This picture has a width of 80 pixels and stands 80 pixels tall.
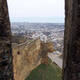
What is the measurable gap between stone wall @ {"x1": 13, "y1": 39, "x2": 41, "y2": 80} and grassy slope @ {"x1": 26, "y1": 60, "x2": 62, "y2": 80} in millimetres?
245

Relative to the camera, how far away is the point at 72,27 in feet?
7.24

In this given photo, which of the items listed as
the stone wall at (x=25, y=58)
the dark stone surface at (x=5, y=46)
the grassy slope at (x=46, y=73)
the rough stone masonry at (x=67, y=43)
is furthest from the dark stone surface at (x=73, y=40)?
the grassy slope at (x=46, y=73)

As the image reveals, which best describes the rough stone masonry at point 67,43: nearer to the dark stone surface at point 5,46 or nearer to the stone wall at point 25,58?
the dark stone surface at point 5,46

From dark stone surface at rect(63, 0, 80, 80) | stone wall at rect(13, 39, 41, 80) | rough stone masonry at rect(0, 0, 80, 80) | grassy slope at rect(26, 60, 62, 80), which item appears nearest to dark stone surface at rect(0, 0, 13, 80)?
rough stone masonry at rect(0, 0, 80, 80)

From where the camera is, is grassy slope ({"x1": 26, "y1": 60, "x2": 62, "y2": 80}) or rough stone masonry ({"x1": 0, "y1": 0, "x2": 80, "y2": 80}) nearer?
rough stone masonry ({"x1": 0, "y1": 0, "x2": 80, "y2": 80})

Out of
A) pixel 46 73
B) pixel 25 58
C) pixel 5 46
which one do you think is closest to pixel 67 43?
pixel 5 46

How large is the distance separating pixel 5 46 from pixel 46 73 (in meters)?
6.89

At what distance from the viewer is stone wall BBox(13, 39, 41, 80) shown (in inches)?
275

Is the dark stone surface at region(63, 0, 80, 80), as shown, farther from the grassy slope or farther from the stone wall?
the grassy slope

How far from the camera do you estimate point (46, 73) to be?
9.17 metres

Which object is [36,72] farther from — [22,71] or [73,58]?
[73,58]

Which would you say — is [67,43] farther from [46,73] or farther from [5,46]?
[46,73]

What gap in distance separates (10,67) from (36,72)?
267 inches

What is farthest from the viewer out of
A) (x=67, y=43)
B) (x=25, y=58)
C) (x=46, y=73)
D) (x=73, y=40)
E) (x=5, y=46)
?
(x=46, y=73)
